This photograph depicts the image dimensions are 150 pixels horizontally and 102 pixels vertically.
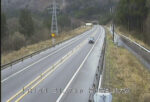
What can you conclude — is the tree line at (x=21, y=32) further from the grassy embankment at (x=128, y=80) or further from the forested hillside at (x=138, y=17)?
the grassy embankment at (x=128, y=80)

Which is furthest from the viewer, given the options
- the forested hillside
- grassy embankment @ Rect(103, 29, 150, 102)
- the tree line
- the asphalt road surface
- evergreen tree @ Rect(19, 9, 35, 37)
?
evergreen tree @ Rect(19, 9, 35, 37)

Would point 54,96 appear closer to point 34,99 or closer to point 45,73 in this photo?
point 34,99

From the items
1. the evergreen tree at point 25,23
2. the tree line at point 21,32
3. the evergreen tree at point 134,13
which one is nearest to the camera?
the evergreen tree at point 134,13

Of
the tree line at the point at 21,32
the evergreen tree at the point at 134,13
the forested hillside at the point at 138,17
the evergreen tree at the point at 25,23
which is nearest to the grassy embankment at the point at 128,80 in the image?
the forested hillside at the point at 138,17

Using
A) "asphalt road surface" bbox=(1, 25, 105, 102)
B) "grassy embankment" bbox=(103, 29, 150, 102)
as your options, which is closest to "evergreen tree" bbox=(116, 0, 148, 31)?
"grassy embankment" bbox=(103, 29, 150, 102)

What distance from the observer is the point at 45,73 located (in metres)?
23.0

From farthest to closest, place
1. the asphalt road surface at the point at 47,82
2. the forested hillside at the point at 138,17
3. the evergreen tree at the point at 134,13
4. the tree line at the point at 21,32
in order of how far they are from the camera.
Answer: the tree line at the point at 21,32
the evergreen tree at the point at 134,13
the forested hillside at the point at 138,17
the asphalt road surface at the point at 47,82

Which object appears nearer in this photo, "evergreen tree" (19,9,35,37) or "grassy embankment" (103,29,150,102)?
→ "grassy embankment" (103,29,150,102)

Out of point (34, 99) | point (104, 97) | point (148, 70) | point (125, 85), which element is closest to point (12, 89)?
point (34, 99)

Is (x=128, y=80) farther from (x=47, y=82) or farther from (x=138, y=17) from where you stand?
(x=138, y=17)

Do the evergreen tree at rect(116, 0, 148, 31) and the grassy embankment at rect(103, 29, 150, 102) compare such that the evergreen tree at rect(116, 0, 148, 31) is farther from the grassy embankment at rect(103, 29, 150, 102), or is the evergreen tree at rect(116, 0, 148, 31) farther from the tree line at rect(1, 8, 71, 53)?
the grassy embankment at rect(103, 29, 150, 102)

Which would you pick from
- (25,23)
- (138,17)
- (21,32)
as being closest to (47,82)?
(138,17)

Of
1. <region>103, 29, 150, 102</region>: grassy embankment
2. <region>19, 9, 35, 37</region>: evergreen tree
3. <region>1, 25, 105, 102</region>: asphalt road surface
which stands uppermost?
<region>19, 9, 35, 37</region>: evergreen tree

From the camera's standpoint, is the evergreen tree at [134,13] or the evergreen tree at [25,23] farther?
the evergreen tree at [25,23]
